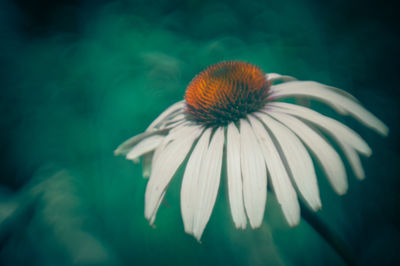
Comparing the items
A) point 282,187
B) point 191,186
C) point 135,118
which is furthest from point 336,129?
point 135,118

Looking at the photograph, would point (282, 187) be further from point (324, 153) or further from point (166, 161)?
point (166, 161)

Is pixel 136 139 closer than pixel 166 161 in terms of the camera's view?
No

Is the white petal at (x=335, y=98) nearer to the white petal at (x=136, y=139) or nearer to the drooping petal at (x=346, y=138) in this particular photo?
the drooping petal at (x=346, y=138)

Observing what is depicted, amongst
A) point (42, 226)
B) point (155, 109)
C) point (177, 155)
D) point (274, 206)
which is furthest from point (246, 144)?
point (42, 226)

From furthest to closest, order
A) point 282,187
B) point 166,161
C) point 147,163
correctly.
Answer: point 147,163 < point 166,161 < point 282,187

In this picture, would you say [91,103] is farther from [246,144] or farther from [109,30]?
[246,144]

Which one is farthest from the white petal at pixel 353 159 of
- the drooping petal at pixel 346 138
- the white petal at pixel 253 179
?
the white petal at pixel 253 179
